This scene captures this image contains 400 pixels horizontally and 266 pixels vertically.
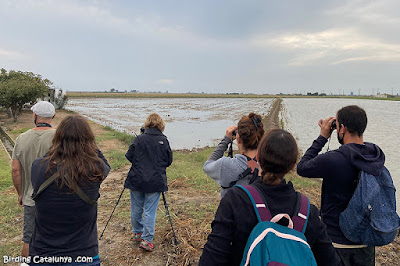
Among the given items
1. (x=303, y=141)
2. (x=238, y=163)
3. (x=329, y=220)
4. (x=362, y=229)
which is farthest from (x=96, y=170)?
(x=303, y=141)

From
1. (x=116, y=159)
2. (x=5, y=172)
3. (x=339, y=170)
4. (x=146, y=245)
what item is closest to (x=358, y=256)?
(x=339, y=170)

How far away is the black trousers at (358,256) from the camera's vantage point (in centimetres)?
236

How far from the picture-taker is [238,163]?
2.39 m

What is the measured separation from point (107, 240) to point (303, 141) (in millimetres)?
14851

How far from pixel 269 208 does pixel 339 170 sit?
105cm

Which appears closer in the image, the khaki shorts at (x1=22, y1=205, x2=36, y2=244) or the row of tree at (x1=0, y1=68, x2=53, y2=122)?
the khaki shorts at (x1=22, y1=205, x2=36, y2=244)

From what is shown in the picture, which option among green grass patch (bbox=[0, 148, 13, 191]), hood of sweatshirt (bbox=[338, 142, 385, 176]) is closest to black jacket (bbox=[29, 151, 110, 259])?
hood of sweatshirt (bbox=[338, 142, 385, 176])

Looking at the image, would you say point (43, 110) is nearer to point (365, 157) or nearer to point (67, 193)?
point (67, 193)

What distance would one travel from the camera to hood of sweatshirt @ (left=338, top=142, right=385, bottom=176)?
2.20 meters

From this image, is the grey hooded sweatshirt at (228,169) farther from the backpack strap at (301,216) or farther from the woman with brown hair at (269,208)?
the backpack strap at (301,216)

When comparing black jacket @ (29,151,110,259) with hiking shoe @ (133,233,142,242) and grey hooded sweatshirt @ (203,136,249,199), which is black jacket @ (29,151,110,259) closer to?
grey hooded sweatshirt @ (203,136,249,199)

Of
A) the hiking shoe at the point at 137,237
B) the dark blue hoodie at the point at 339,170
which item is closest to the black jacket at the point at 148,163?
the hiking shoe at the point at 137,237

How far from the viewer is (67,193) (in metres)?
2.16

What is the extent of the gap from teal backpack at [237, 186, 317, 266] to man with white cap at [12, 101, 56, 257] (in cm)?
255
